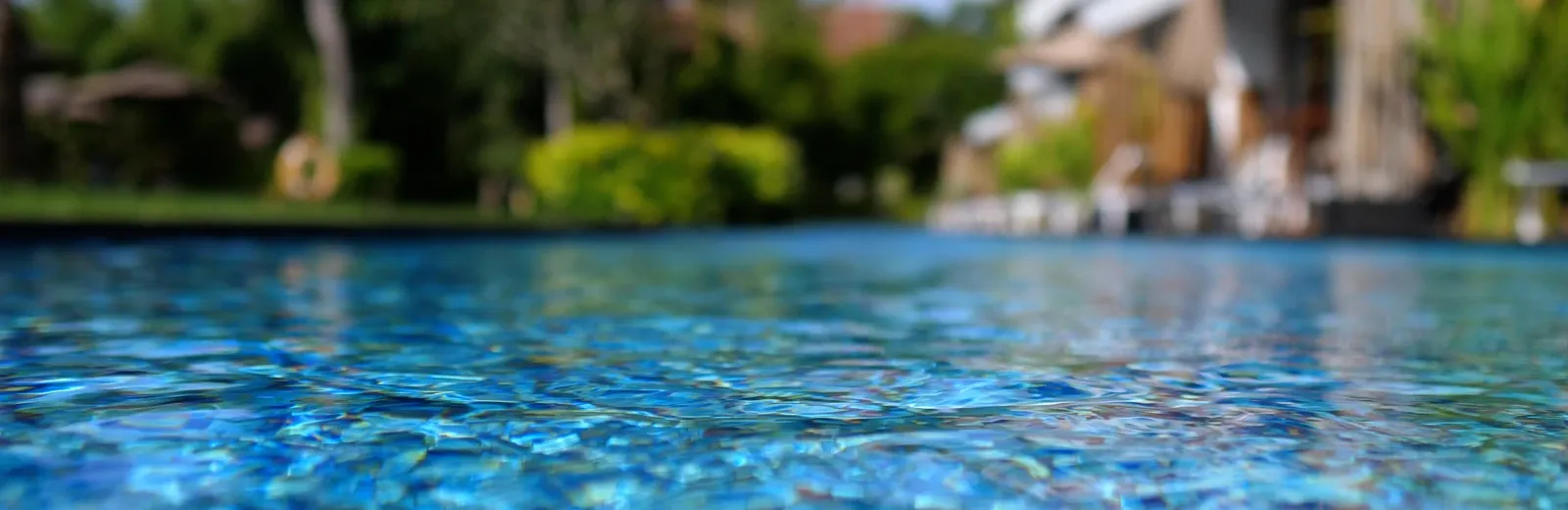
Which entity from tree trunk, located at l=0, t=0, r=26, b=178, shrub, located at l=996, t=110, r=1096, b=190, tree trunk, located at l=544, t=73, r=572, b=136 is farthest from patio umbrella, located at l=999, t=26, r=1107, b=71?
tree trunk, located at l=0, t=0, r=26, b=178

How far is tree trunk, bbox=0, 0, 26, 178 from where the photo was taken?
65.3 ft

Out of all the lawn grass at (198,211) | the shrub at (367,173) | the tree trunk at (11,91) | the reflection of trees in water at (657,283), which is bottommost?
the reflection of trees in water at (657,283)

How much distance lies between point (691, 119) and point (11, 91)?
22.1m

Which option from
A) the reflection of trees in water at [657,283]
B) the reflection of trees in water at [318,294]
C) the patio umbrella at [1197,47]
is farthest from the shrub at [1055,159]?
the reflection of trees in water at [318,294]

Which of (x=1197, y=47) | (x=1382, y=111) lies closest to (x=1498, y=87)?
(x=1382, y=111)

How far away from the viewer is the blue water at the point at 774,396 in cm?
340

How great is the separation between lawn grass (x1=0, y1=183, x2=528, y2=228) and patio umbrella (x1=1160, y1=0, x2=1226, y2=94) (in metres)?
9.91

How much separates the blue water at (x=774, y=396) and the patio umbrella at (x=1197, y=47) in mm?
13859

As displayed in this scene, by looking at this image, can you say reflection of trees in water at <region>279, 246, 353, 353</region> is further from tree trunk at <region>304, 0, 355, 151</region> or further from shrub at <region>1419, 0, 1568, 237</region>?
tree trunk at <region>304, 0, 355, 151</region>

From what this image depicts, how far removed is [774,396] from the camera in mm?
4883

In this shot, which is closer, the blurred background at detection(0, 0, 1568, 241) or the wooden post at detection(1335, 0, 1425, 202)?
the blurred background at detection(0, 0, 1568, 241)

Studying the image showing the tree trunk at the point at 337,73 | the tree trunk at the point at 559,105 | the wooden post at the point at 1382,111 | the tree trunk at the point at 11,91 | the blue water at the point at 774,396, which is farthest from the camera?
the tree trunk at the point at 559,105

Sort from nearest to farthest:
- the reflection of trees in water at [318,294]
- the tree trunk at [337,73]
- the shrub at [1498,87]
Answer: the reflection of trees in water at [318,294], the shrub at [1498,87], the tree trunk at [337,73]

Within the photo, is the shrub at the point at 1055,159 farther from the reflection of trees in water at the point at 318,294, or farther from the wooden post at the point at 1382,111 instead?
the reflection of trees in water at the point at 318,294
